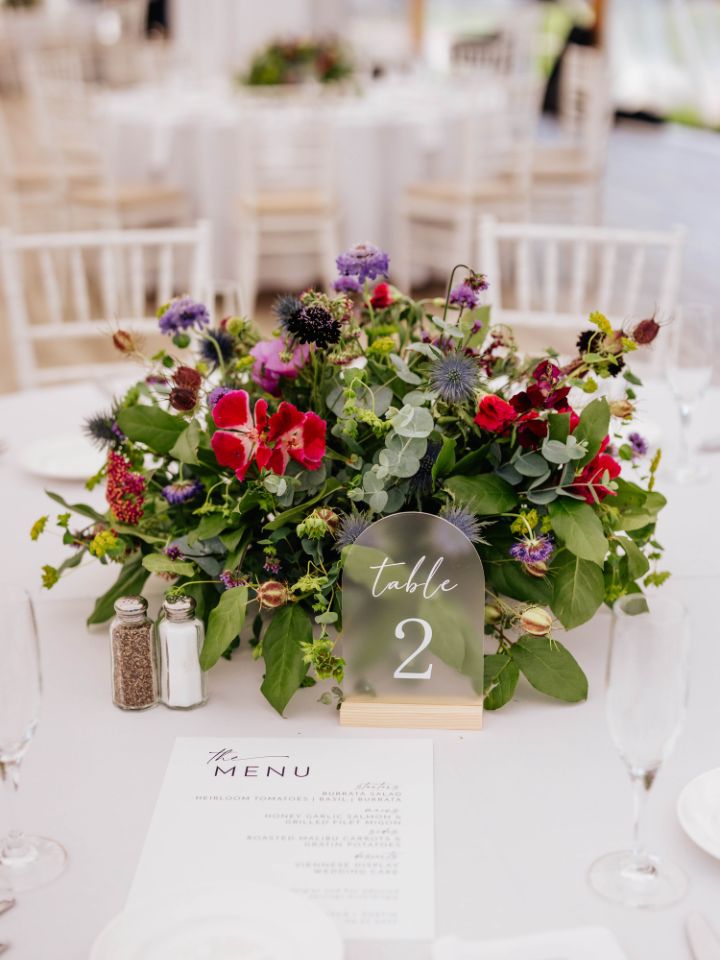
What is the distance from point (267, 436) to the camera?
1100mm

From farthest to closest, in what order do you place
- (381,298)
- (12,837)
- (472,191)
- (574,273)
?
(472,191), (574,273), (381,298), (12,837)

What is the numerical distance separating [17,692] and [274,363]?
18.0 inches

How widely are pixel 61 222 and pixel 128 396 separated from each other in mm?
4373

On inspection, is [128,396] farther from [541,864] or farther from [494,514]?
[541,864]

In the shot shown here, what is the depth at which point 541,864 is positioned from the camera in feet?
3.01

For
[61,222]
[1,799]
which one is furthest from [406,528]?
[61,222]

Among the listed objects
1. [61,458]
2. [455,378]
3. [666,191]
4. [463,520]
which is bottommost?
[666,191]

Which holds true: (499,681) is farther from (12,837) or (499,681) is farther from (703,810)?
(12,837)

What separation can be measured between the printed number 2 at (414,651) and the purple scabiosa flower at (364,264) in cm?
38

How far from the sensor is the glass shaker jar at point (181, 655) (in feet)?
3.59

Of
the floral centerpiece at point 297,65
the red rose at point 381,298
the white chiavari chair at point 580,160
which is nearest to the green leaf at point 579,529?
the red rose at point 381,298

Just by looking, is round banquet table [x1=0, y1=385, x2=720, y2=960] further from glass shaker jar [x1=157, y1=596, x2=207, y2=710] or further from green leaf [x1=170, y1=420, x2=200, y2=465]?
green leaf [x1=170, y1=420, x2=200, y2=465]

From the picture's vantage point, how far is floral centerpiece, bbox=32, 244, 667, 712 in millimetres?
1095

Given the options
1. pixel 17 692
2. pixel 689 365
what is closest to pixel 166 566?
pixel 17 692
